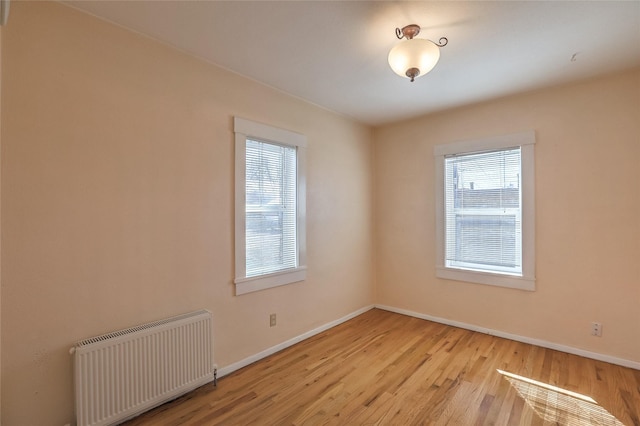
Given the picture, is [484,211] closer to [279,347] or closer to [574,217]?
[574,217]

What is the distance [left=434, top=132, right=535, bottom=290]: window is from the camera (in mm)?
3158

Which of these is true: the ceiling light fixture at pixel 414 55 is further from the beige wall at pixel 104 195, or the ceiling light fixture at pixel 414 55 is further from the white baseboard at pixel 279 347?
the white baseboard at pixel 279 347

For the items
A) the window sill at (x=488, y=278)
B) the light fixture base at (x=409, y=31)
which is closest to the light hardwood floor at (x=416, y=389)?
the window sill at (x=488, y=278)

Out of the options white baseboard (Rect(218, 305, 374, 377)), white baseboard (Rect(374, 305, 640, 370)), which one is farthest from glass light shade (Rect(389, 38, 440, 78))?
white baseboard (Rect(374, 305, 640, 370))

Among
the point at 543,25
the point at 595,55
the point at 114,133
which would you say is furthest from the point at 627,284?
the point at 114,133

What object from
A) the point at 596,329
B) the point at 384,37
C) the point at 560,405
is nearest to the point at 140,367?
the point at 384,37

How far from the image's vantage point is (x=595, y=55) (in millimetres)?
2395

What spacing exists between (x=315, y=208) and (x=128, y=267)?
6.40ft

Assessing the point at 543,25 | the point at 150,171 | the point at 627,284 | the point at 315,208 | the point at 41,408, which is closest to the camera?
the point at 41,408

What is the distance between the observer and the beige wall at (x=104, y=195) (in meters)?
1.69

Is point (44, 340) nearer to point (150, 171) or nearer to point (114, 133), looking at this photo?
point (150, 171)

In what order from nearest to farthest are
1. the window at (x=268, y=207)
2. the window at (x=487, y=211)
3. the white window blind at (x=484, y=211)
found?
the window at (x=268, y=207), the window at (x=487, y=211), the white window blind at (x=484, y=211)

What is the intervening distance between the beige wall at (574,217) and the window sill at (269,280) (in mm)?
1799

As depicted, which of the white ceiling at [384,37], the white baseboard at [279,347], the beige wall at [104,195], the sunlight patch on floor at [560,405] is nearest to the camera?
the beige wall at [104,195]
